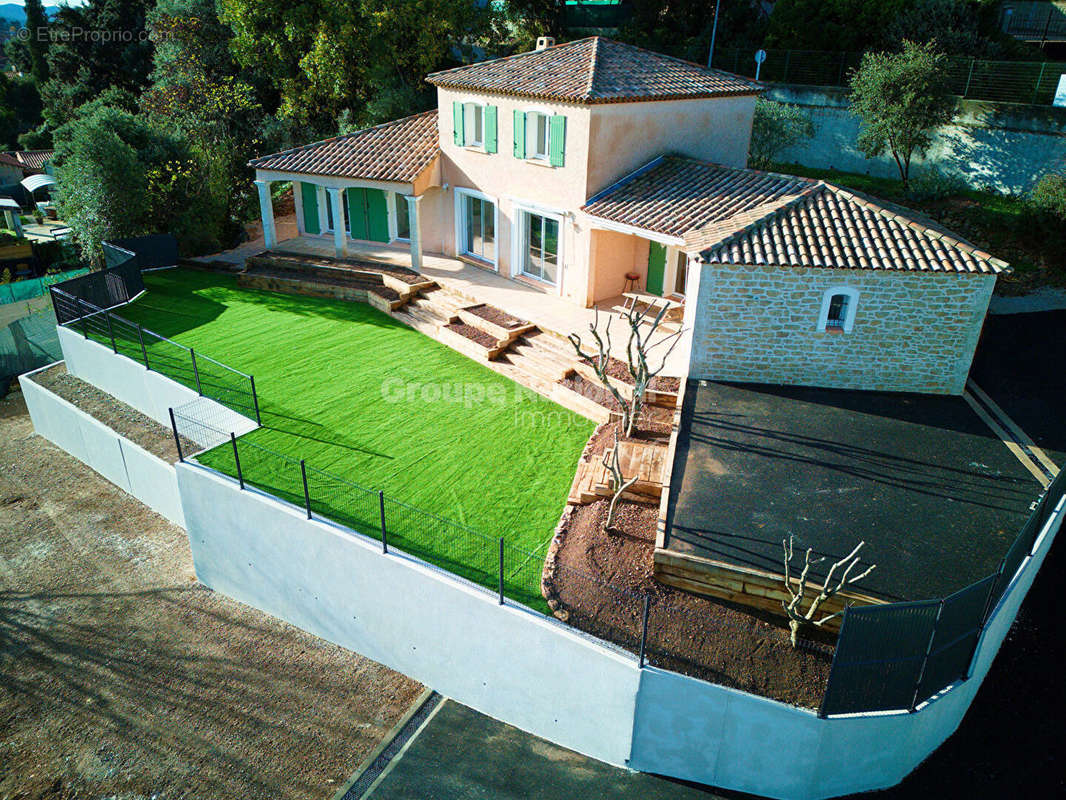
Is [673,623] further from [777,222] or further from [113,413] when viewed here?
[113,413]

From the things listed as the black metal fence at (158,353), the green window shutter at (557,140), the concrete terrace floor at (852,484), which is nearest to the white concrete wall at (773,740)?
the concrete terrace floor at (852,484)

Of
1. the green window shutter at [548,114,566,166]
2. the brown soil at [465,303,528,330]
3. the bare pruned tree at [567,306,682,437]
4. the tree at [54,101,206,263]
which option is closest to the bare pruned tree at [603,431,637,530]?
the bare pruned tree at [567,306,682,437]

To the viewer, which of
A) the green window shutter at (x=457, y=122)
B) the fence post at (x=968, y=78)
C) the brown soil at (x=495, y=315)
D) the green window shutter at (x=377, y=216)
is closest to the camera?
the brown soil at (x=495, y=315)

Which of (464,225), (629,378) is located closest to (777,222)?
(629,378)

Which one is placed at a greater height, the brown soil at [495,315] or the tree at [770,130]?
the tree at [770,130]

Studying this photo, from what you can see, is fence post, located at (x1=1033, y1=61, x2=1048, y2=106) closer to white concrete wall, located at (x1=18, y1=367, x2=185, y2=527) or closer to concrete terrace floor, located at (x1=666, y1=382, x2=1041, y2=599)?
concrete terrace floor, located at (x1=666, y1=382, x2=1041, y2=599)

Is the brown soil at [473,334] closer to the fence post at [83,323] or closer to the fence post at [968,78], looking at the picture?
the fence post at [83,323]
